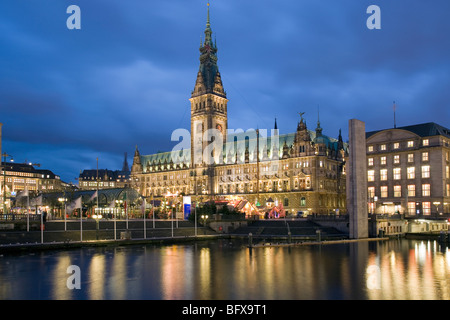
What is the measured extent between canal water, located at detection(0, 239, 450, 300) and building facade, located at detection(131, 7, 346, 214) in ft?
246

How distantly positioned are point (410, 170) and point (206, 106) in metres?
85.2

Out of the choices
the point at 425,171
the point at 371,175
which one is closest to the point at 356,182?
the point at 425,171

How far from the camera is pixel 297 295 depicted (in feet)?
101

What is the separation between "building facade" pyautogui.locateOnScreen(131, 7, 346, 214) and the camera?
142 metres

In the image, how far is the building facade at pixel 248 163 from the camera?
142 m

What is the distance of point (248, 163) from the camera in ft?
528

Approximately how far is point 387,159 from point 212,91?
7926 cm

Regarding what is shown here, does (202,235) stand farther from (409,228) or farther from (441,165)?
(441,165)

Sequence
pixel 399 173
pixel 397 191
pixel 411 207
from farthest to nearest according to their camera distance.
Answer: pixel 399 173 < pixel 397 191 < pixel 411 207

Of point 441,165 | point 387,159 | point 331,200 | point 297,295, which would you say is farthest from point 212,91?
point 297,295

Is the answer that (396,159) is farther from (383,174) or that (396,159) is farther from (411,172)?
(383,174)

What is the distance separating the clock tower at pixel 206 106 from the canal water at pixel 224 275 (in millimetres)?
116342

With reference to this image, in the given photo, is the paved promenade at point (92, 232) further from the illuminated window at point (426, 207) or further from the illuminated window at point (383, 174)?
the illuminated window at point (426, 207)

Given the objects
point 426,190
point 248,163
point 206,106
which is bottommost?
point 426,190
